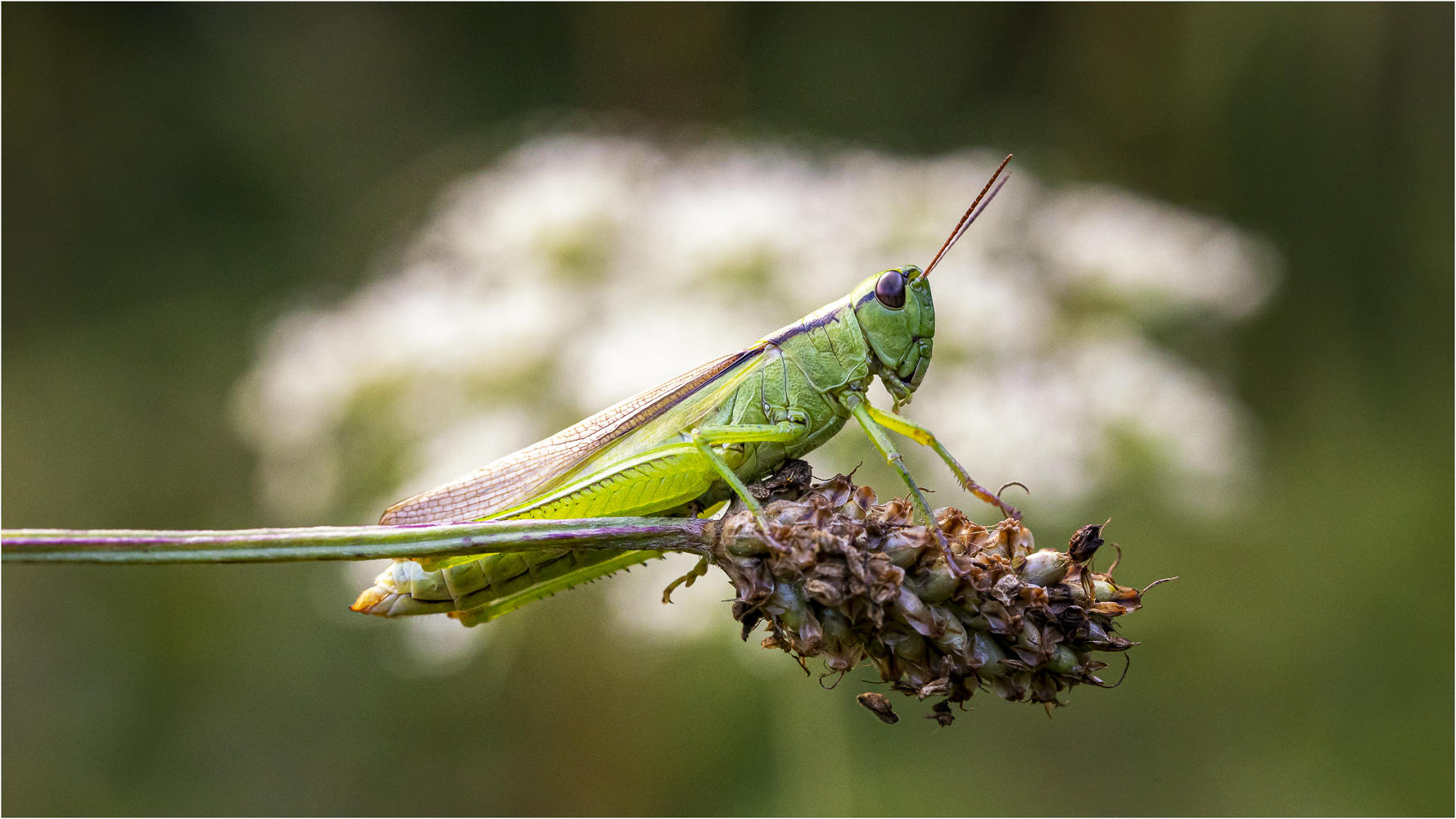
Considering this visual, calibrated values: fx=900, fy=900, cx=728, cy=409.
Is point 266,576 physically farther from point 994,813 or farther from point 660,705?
point 994,813

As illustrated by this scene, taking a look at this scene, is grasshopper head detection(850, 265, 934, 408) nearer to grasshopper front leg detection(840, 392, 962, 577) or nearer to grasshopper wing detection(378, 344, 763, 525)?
grasshopper front leg detection(840, 392, 962, 577)

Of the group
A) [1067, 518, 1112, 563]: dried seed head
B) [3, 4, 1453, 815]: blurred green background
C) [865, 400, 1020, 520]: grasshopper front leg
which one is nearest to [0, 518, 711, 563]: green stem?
[1067, 518, 1112, 563]: dried seed head

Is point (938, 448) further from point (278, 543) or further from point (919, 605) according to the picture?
Result: point (278, 543)

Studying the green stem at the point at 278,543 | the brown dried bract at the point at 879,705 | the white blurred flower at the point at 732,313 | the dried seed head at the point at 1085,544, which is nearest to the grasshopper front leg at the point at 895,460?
the dried seed head at the point at 1085,544

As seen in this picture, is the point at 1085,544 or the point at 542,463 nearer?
the point at 1085,544

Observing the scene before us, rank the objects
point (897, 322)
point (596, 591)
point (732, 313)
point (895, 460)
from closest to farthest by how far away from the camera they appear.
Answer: point (895, 460)
point (897, 322)
point (596, 591)
point (732, 313)

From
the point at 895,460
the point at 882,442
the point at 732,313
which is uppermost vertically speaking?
the point at 732,313

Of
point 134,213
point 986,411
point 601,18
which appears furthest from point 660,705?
point 134,213

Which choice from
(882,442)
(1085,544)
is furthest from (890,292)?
(1085,544)
